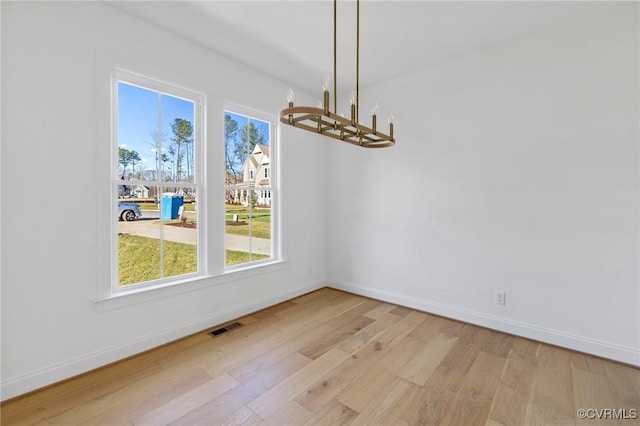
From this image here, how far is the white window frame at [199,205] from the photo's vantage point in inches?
85.6

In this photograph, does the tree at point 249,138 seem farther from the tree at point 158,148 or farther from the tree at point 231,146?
the tree at point 158,148

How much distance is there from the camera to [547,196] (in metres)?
2.56

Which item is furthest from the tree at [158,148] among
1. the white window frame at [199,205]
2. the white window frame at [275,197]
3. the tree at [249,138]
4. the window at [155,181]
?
the white window frame at [275,197]

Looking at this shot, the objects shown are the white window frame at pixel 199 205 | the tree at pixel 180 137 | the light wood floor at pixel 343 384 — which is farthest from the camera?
the tree at pixel 180 137

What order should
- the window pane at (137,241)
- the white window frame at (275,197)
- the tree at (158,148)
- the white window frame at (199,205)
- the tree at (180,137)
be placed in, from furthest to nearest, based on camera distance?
the white window frame at (275,197)
the tree at (180,137)
the tree at (158,148)
the window pane at (137,241)
the white window frame at (199,205)

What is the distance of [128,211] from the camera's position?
7.94 ft

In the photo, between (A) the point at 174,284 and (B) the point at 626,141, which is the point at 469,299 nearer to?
(B) the point at 626,141

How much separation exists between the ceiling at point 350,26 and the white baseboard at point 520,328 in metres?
2.76

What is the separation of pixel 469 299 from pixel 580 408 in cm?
127

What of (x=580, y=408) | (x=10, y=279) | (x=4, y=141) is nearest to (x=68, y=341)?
(x=10, y=279)

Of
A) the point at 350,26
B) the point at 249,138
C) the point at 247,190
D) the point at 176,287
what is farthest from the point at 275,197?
the point at 350,26

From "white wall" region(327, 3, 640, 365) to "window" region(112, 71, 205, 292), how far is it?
2.24 meters
